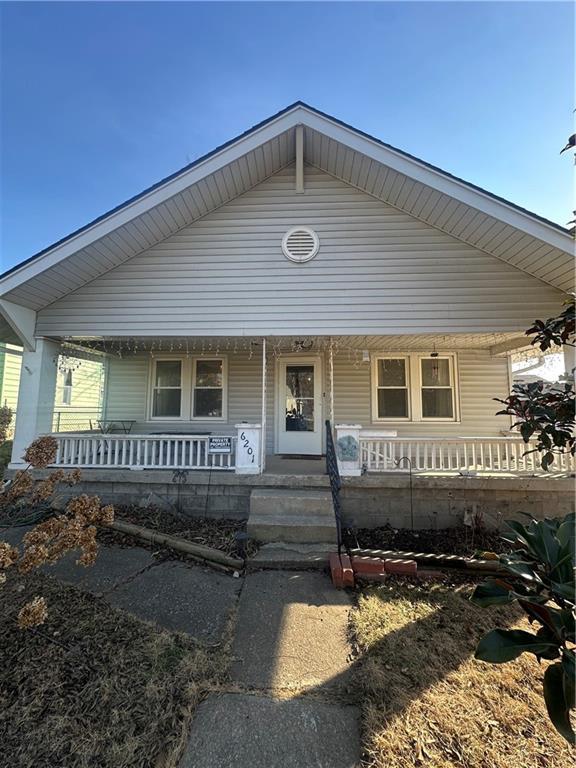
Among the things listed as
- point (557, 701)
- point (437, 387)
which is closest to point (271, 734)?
point (557, 701)

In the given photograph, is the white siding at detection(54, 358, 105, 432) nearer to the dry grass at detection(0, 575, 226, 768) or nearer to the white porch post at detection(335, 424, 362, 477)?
the dry grass at detection(0, 575, 226, 768)

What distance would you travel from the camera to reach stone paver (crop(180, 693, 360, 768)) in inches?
74.2

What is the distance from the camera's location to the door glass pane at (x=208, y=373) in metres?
8.69

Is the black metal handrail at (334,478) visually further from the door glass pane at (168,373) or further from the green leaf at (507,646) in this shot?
the door glass pane at (168,373)

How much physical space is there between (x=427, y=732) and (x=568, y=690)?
0.86m

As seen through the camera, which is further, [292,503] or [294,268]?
[294,268]

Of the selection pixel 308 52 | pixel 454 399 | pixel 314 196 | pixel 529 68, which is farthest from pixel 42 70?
pixel 454 399

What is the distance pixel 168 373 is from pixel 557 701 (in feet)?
28.1

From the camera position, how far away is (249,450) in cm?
582

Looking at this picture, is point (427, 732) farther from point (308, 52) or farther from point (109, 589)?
point (308, 52)

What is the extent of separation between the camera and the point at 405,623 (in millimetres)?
3168

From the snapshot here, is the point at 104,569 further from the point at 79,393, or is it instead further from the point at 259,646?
the point at 79,393

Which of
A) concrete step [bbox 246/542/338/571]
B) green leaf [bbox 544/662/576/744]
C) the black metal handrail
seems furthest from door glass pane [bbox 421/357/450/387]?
green leaf [bbox 544/662/576/744]

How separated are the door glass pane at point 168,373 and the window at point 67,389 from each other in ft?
6.66
